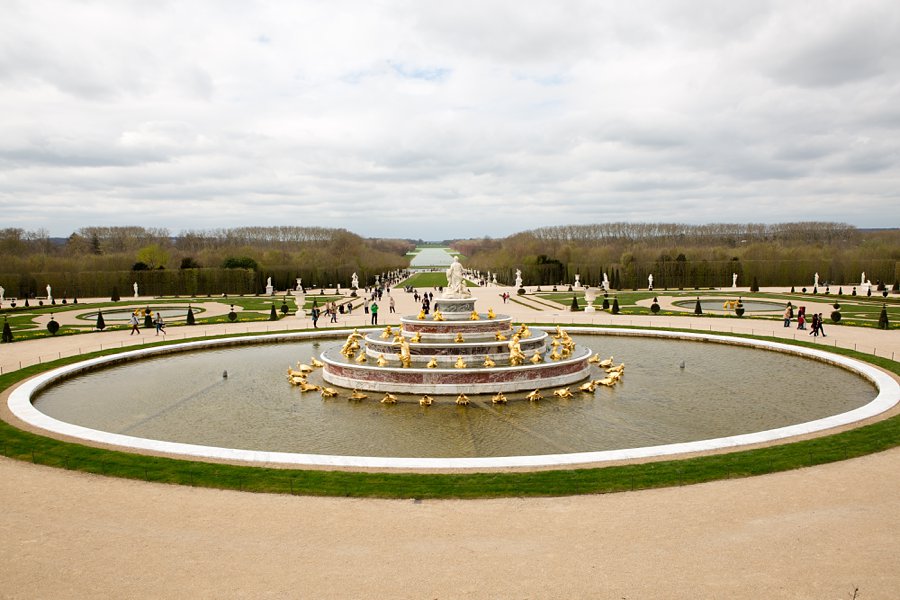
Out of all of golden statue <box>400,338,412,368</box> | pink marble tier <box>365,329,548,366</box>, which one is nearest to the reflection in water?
golden statue <box>400,338,412,368</box>

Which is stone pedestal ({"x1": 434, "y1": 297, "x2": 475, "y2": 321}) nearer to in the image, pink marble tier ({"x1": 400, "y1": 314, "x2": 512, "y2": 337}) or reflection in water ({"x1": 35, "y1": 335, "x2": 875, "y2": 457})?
pink marble tier ({"x1": 400, "y1": 314, "x2": 512, "y2": 337})

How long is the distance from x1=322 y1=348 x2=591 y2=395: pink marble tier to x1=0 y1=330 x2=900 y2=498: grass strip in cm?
768

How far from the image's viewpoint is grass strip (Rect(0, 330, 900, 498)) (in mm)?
11031

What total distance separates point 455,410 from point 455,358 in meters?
4.33

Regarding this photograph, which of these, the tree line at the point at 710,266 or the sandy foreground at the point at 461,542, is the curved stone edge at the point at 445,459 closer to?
the sandy foreground at the point at 461,542

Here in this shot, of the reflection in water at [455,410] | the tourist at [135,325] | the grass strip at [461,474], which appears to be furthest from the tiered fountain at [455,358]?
the tourist at [135,325]

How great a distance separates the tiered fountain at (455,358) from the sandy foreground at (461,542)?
9.10 metres

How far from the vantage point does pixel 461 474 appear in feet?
39.0

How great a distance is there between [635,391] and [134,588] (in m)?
15.5

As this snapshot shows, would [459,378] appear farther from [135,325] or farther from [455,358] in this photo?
[135,325]

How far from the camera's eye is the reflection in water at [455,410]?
48.7 feet

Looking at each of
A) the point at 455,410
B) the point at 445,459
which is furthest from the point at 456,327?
the point at 445,459

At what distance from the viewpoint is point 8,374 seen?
2209 cm

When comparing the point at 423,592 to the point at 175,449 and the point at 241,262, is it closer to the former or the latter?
the point at 175,449
